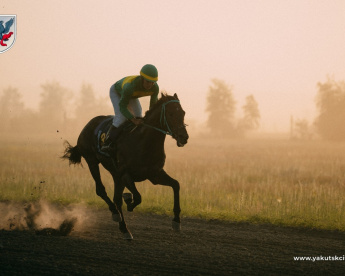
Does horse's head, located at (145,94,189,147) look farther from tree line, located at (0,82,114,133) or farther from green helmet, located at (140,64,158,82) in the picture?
tree line, located at (0,82,114,133)

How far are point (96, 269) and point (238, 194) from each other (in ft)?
26.2

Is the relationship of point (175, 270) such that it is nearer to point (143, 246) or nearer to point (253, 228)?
point (143, 246)

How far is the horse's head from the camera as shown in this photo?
6.68 meters

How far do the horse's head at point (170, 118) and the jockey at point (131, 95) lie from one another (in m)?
0.32

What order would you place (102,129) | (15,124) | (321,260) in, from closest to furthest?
(321,260), (102,129), (15,124)

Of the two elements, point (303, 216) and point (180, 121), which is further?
point (303, 216)

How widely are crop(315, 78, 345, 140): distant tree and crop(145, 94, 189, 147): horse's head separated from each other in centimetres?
5343

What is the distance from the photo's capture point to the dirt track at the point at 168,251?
5680 mm

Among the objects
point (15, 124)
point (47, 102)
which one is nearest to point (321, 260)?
point (15, 124)

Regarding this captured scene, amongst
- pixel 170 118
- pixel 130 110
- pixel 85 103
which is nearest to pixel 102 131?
pixel 130 110

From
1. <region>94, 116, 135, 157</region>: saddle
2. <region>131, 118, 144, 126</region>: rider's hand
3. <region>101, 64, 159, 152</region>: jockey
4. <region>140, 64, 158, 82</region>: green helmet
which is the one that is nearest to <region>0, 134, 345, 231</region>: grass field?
<region>94, 116, 135, 157</region>: saddle

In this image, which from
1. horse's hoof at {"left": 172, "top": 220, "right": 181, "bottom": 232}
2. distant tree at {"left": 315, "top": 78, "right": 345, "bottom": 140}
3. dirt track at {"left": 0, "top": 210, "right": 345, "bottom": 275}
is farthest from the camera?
distant tree at {"left": 315, "top": 78, "right": 345, "bottom": 140}

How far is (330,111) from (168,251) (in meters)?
54.6

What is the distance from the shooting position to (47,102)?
9506cm
